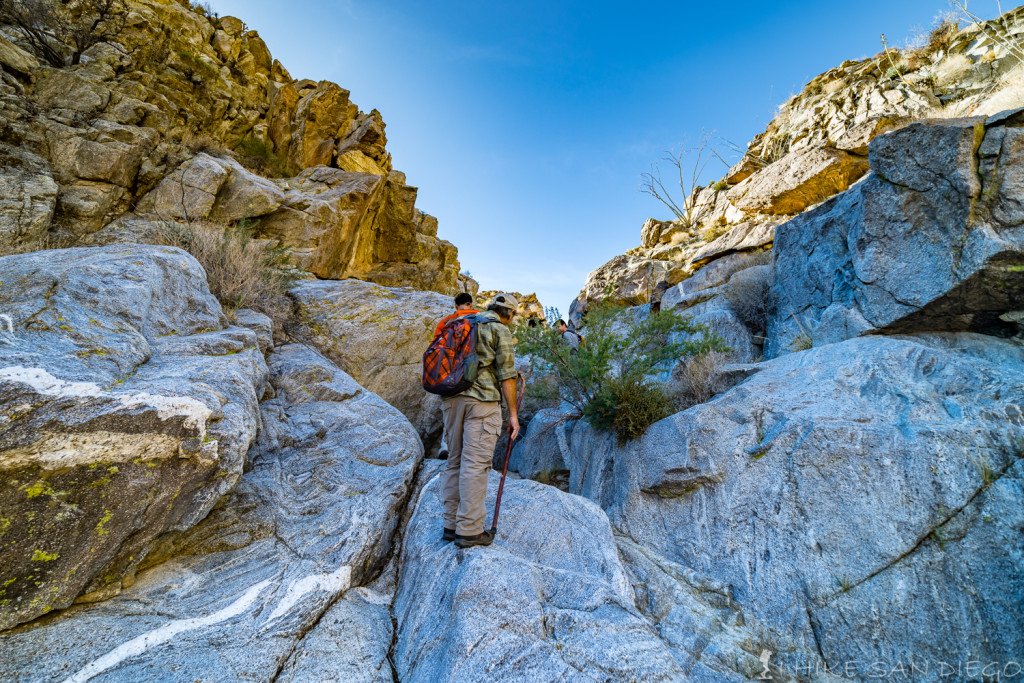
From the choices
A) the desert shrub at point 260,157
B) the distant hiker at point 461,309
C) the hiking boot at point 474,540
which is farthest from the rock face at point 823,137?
the desert shrub at point 260,157

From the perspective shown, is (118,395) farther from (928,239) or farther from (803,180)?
(803,180)

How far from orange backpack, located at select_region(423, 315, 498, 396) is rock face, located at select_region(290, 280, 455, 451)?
3989 millimetres

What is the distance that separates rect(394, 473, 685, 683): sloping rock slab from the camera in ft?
9.42

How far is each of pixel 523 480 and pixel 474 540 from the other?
1885mm

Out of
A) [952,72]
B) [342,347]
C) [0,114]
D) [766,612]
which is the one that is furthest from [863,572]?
[952,72]

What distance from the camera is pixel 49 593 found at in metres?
2.88

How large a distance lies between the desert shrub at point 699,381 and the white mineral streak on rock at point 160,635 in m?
6.53

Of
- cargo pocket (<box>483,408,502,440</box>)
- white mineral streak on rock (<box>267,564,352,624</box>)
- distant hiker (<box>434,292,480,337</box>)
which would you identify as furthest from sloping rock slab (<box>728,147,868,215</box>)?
white mineral streak on rock (<box>267,564,352,624</box>)

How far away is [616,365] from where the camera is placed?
28.3 ft

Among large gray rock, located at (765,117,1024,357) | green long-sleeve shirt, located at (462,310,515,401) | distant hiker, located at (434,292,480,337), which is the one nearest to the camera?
green long-sleeve shirt, located at (462,310,515,401)

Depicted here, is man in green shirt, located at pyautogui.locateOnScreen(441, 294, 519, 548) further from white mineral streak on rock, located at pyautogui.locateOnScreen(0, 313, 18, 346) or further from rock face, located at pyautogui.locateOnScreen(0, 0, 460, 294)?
rock face, located at pyautogui.locateOnScreen(0, 0, 460, 294)

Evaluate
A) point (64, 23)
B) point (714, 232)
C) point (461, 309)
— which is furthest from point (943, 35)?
point (64, 23)

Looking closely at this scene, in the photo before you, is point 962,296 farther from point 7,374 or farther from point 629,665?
point 7,374

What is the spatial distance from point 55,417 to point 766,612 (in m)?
6.42
